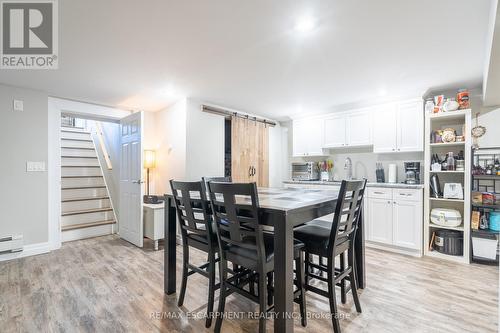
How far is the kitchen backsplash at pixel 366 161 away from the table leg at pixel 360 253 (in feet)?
6.99

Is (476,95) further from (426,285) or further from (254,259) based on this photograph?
(254,259)

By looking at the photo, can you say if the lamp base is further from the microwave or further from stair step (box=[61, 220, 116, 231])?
the microwave

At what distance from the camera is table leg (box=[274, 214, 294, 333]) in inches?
55.2

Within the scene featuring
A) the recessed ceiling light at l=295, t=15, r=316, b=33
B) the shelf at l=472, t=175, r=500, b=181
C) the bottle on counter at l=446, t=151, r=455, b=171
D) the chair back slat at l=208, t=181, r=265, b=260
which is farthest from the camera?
the bottle on counter at l=446, t=151, r=455, b=171

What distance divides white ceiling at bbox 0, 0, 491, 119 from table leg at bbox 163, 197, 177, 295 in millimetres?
1473

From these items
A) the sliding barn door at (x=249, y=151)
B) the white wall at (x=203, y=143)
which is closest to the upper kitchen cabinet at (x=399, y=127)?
the sliding barn door at (x=249, y=151)

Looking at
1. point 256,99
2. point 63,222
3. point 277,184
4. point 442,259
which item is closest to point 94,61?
point 256,99

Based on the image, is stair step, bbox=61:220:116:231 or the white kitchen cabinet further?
stair step, bbox=61:220:116:231

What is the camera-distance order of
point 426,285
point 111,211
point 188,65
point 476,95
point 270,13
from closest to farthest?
point 270,13, point 426,285, point 188,65, point 476,95, point 111,211

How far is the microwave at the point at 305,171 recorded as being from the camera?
15.8ft

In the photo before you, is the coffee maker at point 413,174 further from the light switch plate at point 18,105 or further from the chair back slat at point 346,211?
the light switch plate at point 18,105

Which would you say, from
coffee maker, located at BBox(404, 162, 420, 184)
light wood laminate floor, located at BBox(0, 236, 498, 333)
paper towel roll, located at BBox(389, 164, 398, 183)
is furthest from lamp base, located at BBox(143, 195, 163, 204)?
coffee maker, located at BBox(404, 162, 420, 184)

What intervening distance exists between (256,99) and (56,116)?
3039mm

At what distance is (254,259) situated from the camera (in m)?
1.52
